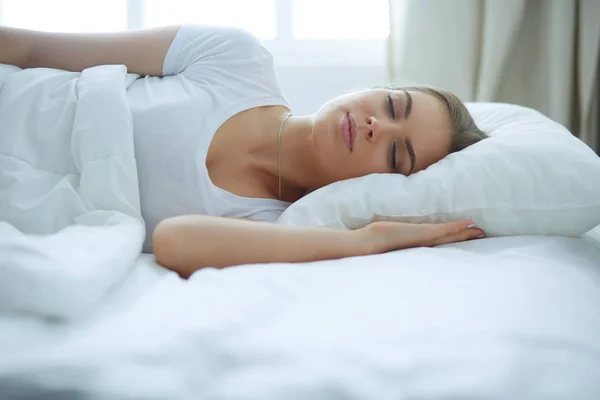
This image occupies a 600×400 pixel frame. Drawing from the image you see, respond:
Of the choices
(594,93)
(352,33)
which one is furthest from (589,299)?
(352,33)

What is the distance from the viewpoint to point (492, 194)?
3.11 ft

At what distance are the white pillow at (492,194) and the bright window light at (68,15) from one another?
1473mm

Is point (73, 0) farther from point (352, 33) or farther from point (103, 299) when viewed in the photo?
point (103, 299)

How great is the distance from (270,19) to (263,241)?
1.53 meters

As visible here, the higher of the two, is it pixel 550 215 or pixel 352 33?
pixel 352 33

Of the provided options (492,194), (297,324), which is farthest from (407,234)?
(297,324)

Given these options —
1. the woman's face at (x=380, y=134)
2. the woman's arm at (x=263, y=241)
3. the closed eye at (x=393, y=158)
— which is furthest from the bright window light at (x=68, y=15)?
the woman's arm at (x=263, y=241)

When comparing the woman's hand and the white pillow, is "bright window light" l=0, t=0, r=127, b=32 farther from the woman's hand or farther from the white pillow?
the woman's hand

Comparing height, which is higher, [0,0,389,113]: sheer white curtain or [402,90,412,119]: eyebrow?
[0,0,389,113]: sheer white curtain

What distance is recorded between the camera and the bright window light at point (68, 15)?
207 centimetres

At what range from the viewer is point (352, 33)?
2.17m

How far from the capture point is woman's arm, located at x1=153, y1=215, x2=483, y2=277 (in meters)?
0.82

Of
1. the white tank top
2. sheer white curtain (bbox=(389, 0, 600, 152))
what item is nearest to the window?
sheer white curtain (bbox=(389, 0, 600, 152))

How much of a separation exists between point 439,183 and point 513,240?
6.4 inches
